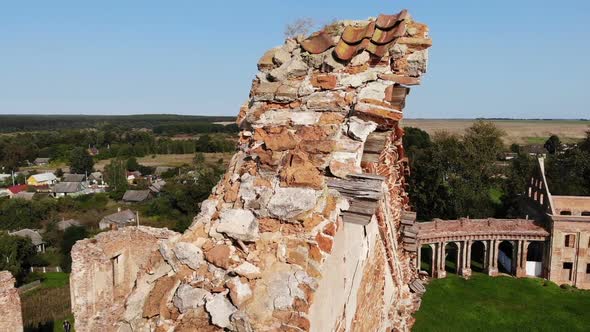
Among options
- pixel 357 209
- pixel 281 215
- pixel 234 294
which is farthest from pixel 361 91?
pixel 234 294

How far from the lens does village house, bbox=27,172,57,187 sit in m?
65.9

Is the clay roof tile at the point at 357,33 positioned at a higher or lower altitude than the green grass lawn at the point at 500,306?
higher

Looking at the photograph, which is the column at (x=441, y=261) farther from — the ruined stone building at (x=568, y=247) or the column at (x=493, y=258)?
the ruined stone building at (x=568, y=247)

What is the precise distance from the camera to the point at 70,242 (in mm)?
36250

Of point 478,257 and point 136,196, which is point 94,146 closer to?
point 136,196

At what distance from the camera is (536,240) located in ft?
88.1

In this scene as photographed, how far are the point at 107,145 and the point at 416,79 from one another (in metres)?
113

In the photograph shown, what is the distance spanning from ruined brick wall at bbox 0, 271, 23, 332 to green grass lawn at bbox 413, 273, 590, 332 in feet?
49.8

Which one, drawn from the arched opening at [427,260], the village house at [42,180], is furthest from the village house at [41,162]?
the arched opening at [427,260]


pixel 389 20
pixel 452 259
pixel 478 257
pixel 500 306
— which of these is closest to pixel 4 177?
pixel 452 259

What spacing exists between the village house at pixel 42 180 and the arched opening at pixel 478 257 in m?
60.4

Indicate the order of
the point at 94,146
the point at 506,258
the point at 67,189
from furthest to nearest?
the point at 94,146 → the point at 67,189 → the point at 506,258

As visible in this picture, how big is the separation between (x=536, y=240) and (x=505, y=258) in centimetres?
329

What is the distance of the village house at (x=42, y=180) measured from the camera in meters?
65.9
